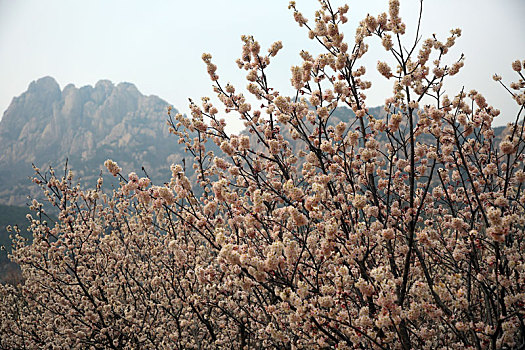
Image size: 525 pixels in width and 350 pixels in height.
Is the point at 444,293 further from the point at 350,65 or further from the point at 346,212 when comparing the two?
the point at 350,65

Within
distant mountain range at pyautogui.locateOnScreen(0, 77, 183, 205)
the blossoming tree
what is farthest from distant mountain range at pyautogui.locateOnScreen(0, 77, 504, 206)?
the blossoming tree

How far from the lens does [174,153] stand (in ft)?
560

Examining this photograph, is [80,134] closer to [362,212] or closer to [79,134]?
[79,134]

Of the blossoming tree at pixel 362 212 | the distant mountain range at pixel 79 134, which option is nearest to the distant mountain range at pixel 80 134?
the distant mountain range at pixel 79 134

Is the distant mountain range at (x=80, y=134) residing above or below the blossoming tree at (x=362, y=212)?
above

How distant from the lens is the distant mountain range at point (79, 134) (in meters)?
160

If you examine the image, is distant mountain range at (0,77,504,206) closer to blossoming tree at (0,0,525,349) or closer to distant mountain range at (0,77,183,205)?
distant mountain range at (0,77,183,205)

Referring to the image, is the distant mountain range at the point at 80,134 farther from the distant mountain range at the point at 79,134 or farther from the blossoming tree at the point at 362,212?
the blossoming tree at the point at 362,212

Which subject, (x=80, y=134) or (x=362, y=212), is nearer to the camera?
(x=362, y=212)

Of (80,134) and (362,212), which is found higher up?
(80,134)

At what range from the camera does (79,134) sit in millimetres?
171625

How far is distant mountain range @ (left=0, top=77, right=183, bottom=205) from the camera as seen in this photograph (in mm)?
159875

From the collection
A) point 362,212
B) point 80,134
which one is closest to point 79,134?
point 80,134

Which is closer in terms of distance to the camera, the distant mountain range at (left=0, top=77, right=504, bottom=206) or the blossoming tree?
the blossoming tree
